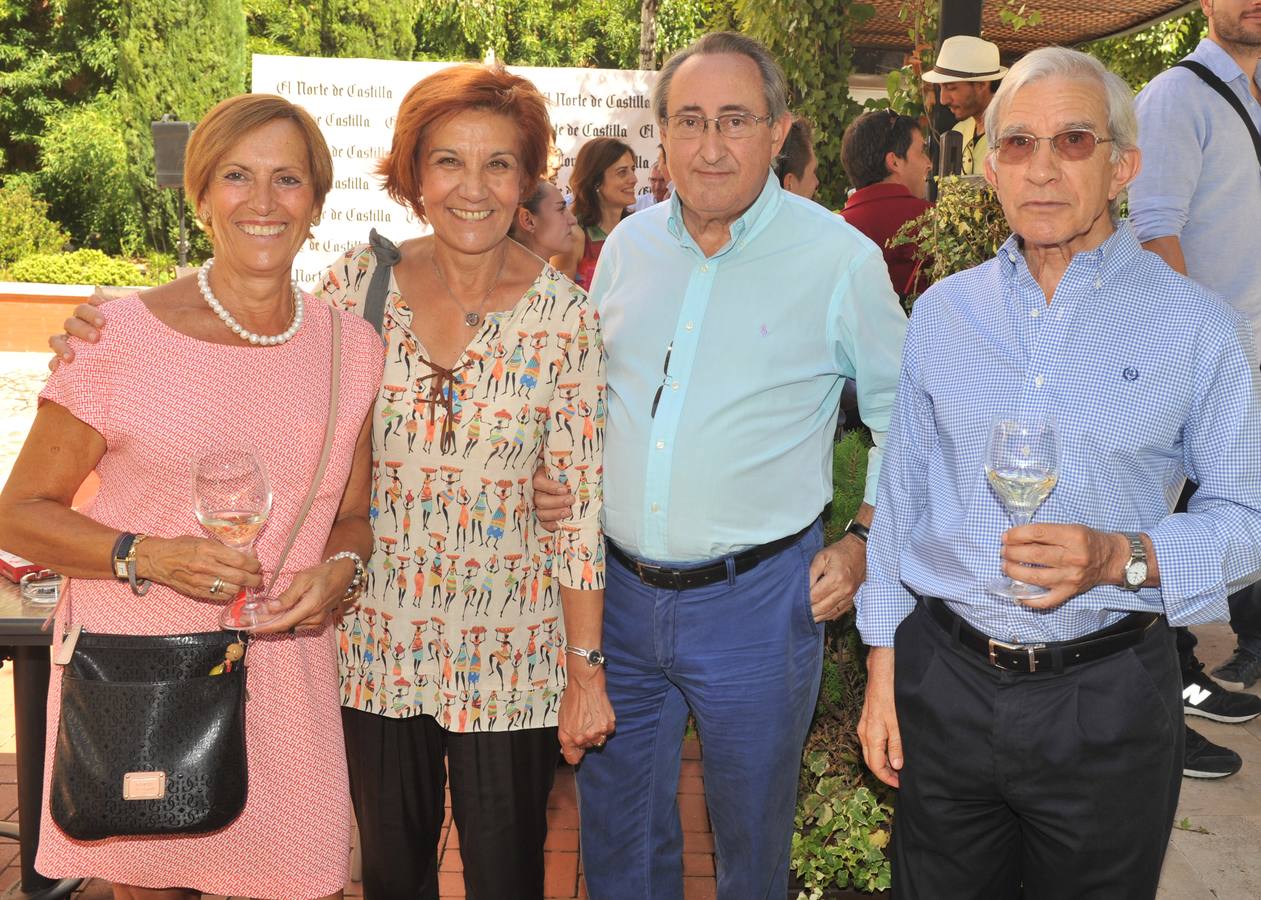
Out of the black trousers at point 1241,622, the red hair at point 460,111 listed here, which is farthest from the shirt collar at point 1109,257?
the black trousers at point 1241,622

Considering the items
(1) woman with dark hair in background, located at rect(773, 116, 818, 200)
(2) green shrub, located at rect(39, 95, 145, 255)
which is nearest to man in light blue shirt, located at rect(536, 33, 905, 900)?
(1) woman with dark hair in background, located at rect(773, 116, 818, 200)

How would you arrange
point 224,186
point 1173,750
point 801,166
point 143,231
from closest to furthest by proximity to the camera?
1. point 1173,750
2. point 224,186
3. point 801,166
4. point 143,231

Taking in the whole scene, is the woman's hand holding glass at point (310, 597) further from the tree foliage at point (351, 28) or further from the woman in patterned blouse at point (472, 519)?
the tree foliage at point (351, 28)

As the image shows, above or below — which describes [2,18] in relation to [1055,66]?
above

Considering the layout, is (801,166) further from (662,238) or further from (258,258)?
(258,258)

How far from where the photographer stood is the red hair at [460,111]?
2.61 metres

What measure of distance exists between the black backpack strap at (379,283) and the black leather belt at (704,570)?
838 mm

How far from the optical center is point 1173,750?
2.29m

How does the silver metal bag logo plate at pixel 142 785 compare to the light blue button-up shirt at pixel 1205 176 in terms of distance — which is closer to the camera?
the silver metal bag logo plate at pixel 142 785

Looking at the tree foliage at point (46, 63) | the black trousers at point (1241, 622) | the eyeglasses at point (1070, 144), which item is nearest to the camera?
the eyeglasses at point (1070, 144)

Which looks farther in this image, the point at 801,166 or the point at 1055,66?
the point at 801,166

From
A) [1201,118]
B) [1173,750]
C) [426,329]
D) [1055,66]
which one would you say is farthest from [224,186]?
[1201,118]

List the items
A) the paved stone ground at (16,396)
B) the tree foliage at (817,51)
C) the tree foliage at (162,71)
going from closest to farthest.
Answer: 1. the tree foliage at (817,51)
2. the paved stone ground at (16,396)
3. the tree foliage at (162,71)

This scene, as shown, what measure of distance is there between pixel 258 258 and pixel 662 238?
100cm
